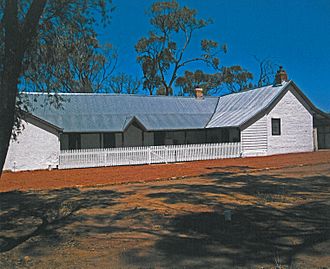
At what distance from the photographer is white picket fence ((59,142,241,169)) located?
2388cm

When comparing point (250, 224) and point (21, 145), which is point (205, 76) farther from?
point (250, 224)

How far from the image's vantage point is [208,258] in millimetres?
5656

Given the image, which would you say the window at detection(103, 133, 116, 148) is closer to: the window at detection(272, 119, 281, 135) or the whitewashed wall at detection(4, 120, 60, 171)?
the whitewashed wall at detection(4, 120, 60, 171)

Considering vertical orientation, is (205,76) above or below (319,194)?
above

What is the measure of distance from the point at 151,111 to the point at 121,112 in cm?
259

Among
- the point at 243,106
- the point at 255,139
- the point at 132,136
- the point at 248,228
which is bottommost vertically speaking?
the point at 248,228

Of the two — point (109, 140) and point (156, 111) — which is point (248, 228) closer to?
point (109, 140)

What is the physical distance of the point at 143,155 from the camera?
83.3 feet

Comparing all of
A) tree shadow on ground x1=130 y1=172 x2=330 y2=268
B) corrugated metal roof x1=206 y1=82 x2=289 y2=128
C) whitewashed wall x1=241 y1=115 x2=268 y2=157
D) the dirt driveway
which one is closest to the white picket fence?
whitewashed wall x1=241 y1=115 x2=268 y2=157

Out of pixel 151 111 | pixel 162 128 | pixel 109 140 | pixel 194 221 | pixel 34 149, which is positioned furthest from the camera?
pixel 151 111

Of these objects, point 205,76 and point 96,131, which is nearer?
point 96,131

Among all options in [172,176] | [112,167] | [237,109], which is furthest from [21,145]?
[237,109]

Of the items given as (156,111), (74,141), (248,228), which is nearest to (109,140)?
(74,141)

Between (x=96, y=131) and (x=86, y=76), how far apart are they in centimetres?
2161
